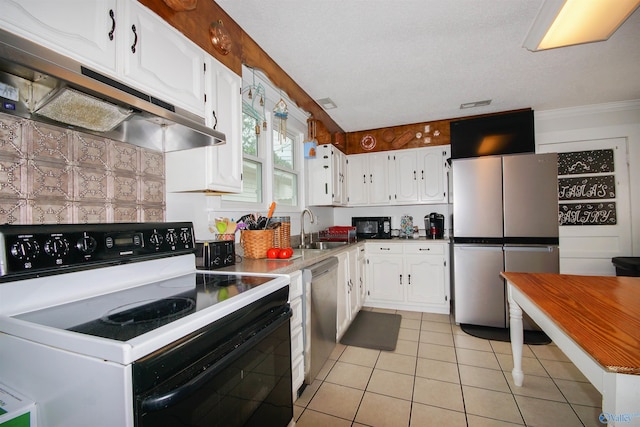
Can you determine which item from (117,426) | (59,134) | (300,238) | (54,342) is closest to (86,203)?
(59,134)

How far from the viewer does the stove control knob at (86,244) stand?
1.02 meters

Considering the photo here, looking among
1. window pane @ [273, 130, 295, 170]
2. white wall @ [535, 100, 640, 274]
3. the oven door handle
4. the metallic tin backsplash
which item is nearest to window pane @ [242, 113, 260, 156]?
window pane @ [273, 130, 295, 170]

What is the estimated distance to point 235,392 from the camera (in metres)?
0.96

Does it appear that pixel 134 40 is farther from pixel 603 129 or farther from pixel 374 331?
pixel 603 129

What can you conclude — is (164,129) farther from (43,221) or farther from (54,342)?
(54,342)

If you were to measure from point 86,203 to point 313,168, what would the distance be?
242 cm

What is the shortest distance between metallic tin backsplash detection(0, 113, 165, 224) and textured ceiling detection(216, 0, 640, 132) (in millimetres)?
1091

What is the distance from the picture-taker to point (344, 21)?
1743 mm

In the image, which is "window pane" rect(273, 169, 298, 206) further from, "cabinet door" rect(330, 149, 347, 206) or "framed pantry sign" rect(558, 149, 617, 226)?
"framed pantry sign" rect(558, 149, 617, 226)

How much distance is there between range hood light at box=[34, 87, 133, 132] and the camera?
901mm

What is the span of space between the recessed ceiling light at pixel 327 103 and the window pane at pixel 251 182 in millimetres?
1042

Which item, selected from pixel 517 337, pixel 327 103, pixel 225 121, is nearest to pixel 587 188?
pixel 517 337

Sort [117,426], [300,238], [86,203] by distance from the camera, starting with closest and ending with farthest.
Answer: [117,426], [86,203], [300,238]

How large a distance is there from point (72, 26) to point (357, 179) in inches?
135
